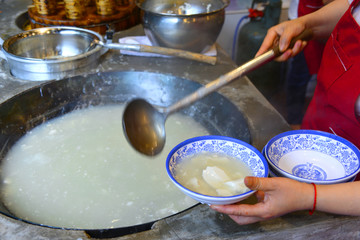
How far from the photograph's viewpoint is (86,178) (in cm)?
144

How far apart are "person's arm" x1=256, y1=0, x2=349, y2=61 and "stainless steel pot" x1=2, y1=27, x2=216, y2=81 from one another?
18.3 inches

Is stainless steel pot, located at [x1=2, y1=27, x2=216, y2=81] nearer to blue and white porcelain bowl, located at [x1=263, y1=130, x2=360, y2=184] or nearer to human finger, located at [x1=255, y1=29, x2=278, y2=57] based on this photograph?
human finger, located at [x1=255, y1=29, x2=278, y2=57]

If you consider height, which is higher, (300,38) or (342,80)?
(300,38)

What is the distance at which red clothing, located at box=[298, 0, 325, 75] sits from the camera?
8.36 feet

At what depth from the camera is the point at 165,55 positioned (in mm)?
2002

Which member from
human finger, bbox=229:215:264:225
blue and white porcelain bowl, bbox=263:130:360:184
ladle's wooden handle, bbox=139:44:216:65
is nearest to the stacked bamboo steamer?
ladle's wooden handle, bbox=139:44:216:65

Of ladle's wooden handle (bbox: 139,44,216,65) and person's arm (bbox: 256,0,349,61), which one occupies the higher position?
person's arm (bbox: 256,0,349,61)

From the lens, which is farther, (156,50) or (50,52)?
(50,52)

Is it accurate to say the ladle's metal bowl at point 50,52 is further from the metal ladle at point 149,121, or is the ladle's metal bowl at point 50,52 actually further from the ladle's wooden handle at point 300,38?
the ladle's wooden handle at point 300,38

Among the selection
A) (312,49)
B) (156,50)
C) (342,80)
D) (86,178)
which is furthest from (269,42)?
(312,49)

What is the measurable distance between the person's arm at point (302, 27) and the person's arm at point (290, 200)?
75 cm

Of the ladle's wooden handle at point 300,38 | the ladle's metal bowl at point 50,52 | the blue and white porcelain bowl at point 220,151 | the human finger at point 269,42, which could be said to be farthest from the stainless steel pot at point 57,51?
the blue and white porcelain bowl at point 220,151

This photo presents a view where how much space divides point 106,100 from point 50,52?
0.50m

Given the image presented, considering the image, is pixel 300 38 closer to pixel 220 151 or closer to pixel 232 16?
pixel 220 151
